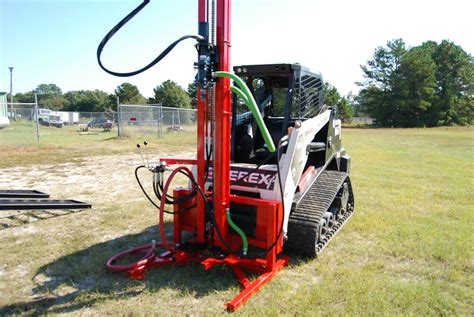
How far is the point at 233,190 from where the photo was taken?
4.34m

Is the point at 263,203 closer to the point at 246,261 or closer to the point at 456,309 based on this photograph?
the point at 246,261

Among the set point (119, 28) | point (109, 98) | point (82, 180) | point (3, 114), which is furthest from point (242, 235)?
point (109, 98)

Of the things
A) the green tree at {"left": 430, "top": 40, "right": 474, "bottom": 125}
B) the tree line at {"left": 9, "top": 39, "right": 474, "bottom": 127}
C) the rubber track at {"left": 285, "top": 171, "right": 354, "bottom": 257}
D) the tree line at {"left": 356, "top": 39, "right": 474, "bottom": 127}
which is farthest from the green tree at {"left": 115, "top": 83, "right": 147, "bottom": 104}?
the rubber track at {"left": 285, "top": 171, "right": 354, "bottom": 257}

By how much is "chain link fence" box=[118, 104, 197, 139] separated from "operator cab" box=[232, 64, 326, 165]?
1533 centimetres

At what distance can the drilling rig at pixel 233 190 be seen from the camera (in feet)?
11.9

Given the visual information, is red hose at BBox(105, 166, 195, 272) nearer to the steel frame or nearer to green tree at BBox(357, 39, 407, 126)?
the steel frame

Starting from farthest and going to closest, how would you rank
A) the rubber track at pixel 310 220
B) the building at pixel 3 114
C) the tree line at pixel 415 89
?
the tree line at pixel 415 89 < the building at pixel 3 114 < the rubber track at pixel 310 220

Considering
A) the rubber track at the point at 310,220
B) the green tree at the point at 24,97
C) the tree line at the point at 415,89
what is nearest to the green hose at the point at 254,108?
the rubber track at the point at 310,220

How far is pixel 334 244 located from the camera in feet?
15.8

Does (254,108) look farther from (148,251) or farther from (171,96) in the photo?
(171,96)

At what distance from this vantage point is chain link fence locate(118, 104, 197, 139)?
2064 centimetres

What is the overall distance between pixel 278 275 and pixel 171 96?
5886 cm

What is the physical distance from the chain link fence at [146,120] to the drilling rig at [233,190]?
16328mm

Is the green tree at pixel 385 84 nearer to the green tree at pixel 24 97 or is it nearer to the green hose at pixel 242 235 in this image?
the green hose at pixel 242 235
